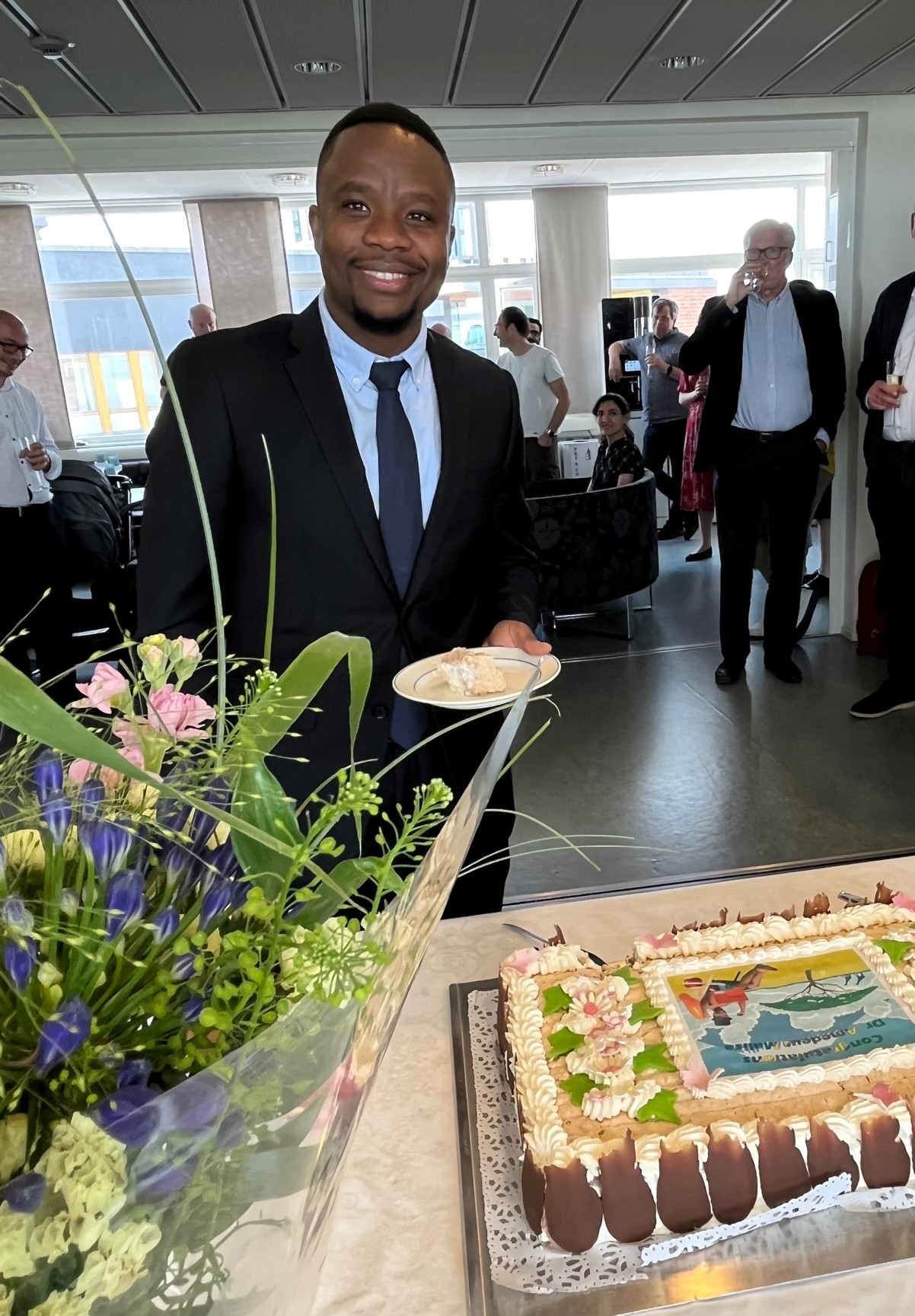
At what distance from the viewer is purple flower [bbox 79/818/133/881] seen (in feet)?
1.41

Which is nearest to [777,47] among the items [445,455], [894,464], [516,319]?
[894,464]

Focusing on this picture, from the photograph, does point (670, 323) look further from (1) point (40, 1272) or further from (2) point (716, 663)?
(1) point (40, 1272)

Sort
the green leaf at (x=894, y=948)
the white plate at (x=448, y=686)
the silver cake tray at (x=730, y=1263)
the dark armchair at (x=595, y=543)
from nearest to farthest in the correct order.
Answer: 1. the silver cake tray at (x=730, y=1263)
2. the green leaf at (x=894, y=948)
3. the white plate at (x=448, y=686)
4. the dark armchair at (x=595, y=543)

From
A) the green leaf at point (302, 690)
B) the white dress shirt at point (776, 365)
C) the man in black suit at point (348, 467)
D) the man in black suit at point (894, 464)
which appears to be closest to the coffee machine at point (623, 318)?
the white dress shirt at point (776, 365)

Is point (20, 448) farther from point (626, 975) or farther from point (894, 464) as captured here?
point (626, 975)

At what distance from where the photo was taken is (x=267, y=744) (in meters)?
0.53

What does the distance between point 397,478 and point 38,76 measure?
295cm

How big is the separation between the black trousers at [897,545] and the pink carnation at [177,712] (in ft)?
12.3

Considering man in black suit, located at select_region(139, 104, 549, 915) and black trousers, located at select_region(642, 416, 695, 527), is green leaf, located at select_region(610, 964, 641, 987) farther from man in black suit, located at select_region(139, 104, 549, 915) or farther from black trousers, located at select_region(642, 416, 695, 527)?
black trousers, located at select_region(642, 416, 695, 527)

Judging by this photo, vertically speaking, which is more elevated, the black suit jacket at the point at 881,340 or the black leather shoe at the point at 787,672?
the black suit jacket at the point at 881,340

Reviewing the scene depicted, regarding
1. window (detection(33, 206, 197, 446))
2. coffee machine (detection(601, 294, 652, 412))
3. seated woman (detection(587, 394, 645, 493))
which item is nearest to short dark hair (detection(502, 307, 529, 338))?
seated woman (detection(587, 394, 645, 493))

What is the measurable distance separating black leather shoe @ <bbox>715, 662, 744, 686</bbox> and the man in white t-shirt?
7.75ft

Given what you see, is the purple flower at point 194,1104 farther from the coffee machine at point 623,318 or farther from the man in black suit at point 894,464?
the coffee machine at point 623,318

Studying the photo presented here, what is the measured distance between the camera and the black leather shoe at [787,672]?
13.7ft
